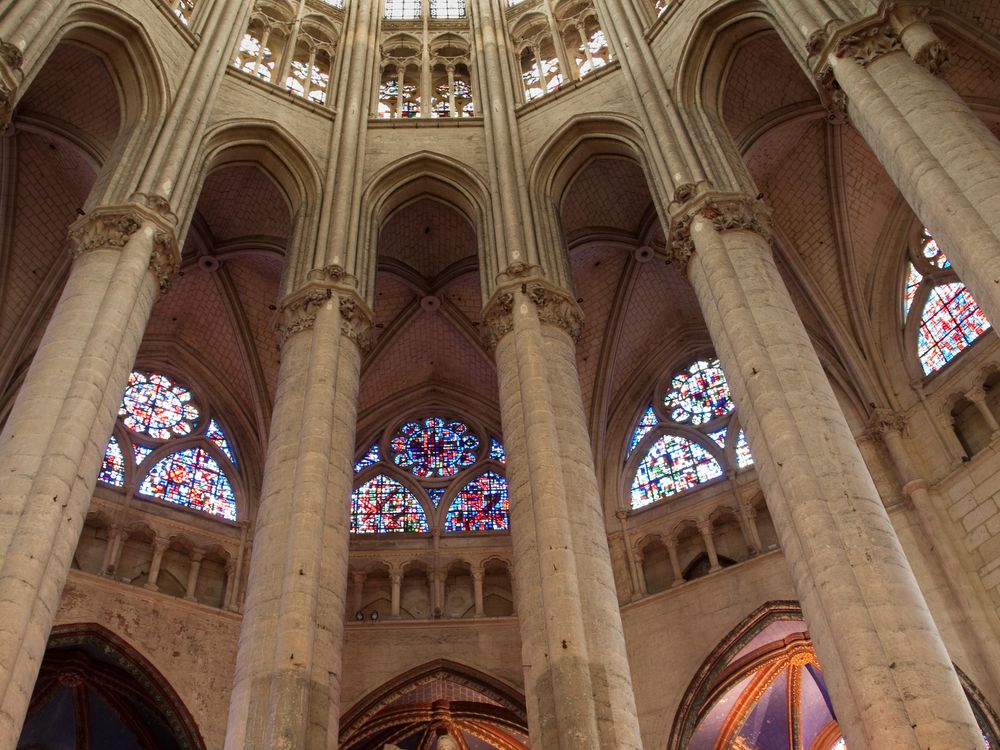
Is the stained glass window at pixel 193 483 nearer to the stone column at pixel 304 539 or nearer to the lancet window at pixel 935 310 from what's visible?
the stone column at pixel 304 539

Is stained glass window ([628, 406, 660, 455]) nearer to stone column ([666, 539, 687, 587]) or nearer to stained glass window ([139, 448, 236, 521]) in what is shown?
stone column ([666, 539, 687, 587])

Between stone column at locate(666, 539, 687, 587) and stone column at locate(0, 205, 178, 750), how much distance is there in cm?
815

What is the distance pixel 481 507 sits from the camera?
16.0 metres

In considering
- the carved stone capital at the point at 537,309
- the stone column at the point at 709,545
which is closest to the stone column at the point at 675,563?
the stone column at the point at 709,545

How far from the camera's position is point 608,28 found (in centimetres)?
1466

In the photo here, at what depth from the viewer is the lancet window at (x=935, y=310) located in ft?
44.3

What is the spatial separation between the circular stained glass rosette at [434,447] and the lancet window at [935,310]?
7.38 meters

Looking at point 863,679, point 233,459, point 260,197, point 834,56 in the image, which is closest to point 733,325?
point 834,56

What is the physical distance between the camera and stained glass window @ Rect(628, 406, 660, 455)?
1634 centimetres

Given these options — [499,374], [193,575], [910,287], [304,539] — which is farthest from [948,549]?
[193,575]

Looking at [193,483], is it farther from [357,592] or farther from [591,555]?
[591,555]

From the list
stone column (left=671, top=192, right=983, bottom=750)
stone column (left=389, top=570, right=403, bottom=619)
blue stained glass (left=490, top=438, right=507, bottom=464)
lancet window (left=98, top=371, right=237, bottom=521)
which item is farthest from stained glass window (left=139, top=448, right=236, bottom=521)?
stone column (left=671, top=192, right=983, bottom=750)

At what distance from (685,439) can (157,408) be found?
28.4 feet

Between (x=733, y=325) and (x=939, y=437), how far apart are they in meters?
5.66
